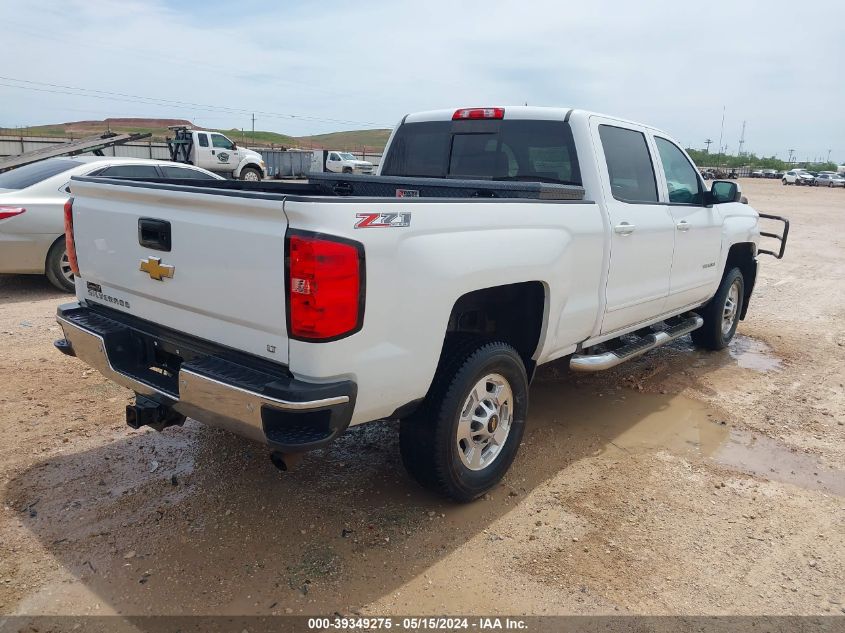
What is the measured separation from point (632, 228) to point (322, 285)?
251cm

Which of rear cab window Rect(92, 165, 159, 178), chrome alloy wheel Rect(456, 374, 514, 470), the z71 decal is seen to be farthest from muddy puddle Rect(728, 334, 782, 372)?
rear cab window Rect(92, 165, 159, 178)

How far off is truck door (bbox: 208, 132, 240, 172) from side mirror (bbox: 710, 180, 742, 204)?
834 inches

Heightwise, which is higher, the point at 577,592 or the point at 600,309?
the point at 600,309

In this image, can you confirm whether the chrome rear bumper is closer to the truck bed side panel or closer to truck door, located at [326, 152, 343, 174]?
the truck bed side panel

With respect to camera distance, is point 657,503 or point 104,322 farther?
point 657,503

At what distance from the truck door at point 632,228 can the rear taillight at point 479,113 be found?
64 centimetres

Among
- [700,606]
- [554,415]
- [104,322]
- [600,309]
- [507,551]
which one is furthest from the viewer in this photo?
[554,415]

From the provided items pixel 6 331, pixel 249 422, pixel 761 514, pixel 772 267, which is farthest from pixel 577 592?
pixel 772 267

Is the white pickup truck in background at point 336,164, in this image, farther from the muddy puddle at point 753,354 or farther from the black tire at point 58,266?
the muddy puddle at point 753,354

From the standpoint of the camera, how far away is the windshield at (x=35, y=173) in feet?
24.3

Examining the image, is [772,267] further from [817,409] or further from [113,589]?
[113,589]

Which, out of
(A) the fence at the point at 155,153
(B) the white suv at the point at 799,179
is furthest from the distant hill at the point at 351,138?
(A) the fence at the point at 155,153

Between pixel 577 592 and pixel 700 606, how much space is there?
0.52 meters

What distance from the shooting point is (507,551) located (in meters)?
3.11
